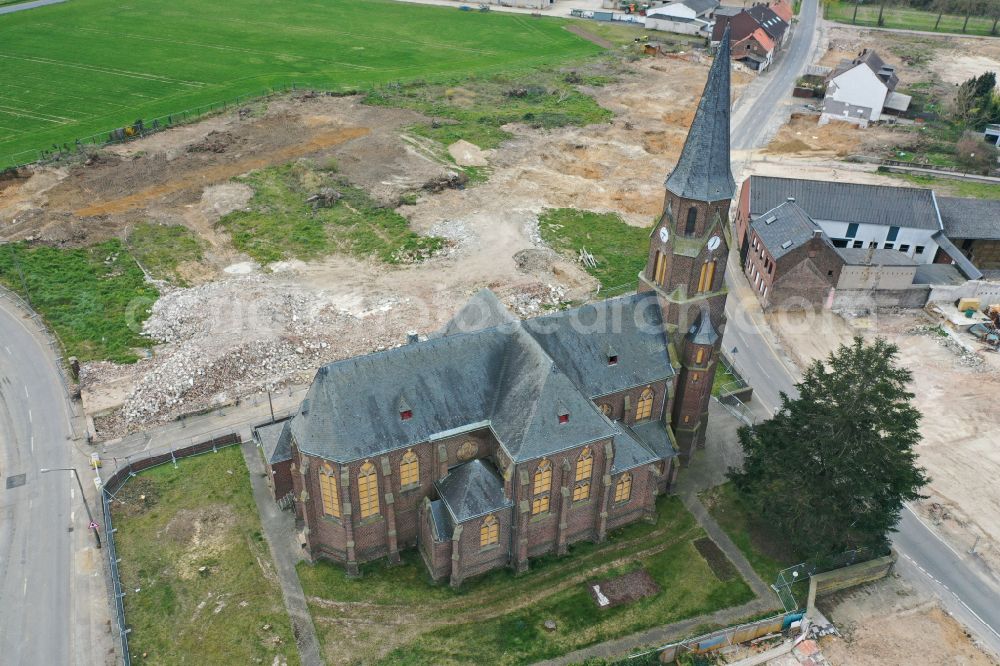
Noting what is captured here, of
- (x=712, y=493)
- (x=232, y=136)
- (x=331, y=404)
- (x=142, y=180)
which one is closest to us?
(x=331, y=404)

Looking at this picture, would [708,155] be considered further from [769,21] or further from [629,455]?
[769,21]

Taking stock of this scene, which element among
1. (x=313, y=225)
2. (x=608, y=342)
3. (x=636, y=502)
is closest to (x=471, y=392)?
(x=608, y=342)

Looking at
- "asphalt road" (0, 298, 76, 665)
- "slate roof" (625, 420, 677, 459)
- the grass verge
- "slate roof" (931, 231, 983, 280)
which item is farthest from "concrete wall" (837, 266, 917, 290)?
"asphalt road" (0, 298, 76, 665)

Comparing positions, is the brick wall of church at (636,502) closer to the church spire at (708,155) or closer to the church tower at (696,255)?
the church tower at (696,255)

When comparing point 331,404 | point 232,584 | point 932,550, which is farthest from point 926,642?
point 232,584

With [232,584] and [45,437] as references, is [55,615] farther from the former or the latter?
[45,437]

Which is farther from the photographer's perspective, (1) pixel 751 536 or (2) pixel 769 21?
(2) pixel 769 21

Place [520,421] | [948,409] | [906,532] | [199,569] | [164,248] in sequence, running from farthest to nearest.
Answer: [164,248] < [948,409] < [906,532] < [199,569] < [520,421]
